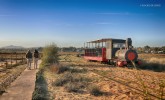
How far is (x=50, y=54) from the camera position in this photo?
27.9m

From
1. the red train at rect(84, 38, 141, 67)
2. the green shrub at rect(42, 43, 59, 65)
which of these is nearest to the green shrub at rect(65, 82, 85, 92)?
the red train at rect(84, 38, 141, 67)

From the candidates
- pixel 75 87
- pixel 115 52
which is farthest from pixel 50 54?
pixel 75 87

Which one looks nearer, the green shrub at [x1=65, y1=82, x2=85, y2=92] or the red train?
the green shrub at [x1=65, y1=82, x2=85, y2=92]

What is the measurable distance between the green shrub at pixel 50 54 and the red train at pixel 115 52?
5478mm

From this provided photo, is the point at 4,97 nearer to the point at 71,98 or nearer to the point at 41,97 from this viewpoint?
the point at 41,97

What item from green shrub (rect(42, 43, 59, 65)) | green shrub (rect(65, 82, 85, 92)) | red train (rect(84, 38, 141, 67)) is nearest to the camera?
green shrub (rect(65, 82, 85, 92))

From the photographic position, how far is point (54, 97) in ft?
31.3

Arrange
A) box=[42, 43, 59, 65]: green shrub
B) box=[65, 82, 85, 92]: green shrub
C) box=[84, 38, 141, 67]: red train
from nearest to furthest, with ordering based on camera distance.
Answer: box=[65, 82, 85, 92]: green shrub < box=[84, 38, 141, 67]: red train < box=[42, 43, 59, 65]: green shrub

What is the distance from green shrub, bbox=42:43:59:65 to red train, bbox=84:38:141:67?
5.48 meters

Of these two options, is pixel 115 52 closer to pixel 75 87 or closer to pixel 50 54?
pixel 50 54

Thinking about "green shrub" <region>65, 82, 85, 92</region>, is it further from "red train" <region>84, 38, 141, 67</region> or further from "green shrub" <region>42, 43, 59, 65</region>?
"green shrub" <region>42, 43, 59, 65</region>

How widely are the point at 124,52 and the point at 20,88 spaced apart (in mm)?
13183

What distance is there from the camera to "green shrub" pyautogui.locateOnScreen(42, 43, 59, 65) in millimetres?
27353

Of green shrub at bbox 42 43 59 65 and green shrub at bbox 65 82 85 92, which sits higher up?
green shrub at bbox 42 43 59 65
